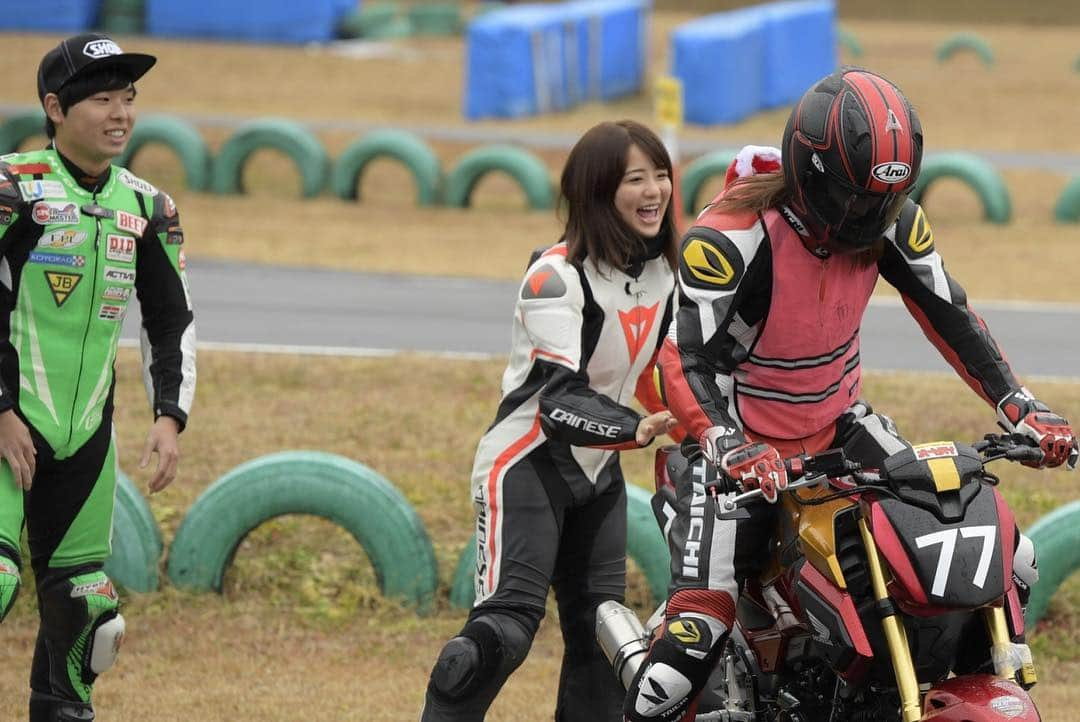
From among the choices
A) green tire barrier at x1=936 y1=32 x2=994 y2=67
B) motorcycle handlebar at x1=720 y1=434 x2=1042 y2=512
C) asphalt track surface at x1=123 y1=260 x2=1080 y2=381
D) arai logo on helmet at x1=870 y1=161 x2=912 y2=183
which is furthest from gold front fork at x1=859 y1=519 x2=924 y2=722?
green tire barrier at x1=936 y1=32 x2=994 y2=67

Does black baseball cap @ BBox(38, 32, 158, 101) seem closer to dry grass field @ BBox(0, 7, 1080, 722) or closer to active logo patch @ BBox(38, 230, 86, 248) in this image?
active logo patch @ BBox(38, 230, 86, 248)

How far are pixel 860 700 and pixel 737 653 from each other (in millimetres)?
576

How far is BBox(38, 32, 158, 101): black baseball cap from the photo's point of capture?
5.22m

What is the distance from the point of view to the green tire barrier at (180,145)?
19.8m

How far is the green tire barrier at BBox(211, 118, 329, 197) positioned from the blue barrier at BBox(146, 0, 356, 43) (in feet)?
61.8

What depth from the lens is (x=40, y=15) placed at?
3859 cm

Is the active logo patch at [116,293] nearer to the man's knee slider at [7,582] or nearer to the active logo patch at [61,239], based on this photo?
the active logo patch at [61,239]

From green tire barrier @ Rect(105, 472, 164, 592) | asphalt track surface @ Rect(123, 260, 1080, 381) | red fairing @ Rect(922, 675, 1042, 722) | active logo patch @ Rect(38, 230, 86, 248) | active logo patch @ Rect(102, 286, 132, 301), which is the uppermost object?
active logo patch @ Rect(38, 230, 86, 248)

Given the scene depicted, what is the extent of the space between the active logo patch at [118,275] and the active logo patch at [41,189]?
0.87 ft

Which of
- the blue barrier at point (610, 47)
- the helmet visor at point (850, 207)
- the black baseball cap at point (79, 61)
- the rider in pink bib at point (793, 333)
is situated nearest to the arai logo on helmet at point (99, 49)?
the black baseball cap at point (79, 61)

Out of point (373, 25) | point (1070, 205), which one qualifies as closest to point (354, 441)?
point (1070, 205)

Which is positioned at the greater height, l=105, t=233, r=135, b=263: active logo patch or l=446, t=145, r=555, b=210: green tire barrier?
l=105, t=233, r=135, b=263: active logo patch

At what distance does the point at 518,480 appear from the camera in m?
5.24

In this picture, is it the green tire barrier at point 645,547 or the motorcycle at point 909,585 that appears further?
the green tire barrier at point 645,547
